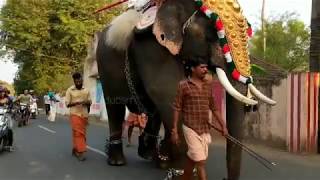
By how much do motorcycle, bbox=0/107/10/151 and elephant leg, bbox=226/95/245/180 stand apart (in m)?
5.49

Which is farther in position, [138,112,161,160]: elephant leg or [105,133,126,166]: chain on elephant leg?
[138,112,161,160]: elephant leg

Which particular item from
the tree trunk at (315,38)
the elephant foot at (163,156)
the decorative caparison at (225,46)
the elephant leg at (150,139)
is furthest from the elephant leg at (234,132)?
the tree trunk at (315,38)

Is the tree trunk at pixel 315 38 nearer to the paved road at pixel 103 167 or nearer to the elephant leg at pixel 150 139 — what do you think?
the paved road at pixel 103 167

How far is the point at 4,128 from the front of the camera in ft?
38.3

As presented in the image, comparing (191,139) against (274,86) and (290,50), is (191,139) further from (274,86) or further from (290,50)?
(290,50)

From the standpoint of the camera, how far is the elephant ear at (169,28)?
7.64m

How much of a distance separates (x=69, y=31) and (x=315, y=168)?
3744 cm

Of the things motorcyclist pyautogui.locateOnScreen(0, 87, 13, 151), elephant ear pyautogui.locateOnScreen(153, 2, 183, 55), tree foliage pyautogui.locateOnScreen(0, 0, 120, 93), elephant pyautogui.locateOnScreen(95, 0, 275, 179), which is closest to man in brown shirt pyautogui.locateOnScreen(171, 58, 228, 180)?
elephant pyautogui.locateOnScreen(95, 0, 275, 179)

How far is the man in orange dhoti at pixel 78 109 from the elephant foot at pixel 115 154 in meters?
0.82

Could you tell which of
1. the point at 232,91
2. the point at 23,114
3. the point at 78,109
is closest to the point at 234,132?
the point at 232,91

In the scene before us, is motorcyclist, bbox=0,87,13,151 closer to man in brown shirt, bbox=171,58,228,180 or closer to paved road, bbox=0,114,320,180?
paved road, bbox=0,114,320,180

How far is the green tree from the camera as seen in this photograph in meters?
33.3

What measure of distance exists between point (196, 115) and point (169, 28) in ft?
4.66

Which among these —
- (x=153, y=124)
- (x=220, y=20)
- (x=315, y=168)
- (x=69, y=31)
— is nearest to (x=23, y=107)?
(x=153, y=124)
